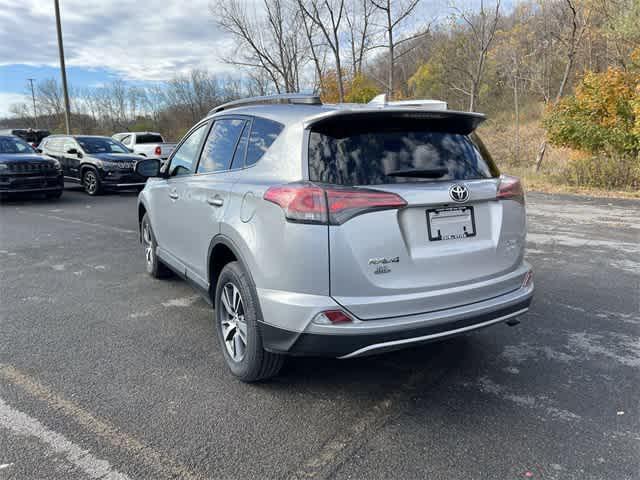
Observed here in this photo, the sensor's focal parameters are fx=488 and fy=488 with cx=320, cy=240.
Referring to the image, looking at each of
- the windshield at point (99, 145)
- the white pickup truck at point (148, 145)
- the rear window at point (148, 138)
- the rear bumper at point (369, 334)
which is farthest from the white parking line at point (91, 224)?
the rear window at point (148, 138)

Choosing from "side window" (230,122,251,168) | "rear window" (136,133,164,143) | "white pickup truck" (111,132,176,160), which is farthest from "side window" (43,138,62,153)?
"side window" (230,122,251,168)

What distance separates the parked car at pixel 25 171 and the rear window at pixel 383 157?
11.8m

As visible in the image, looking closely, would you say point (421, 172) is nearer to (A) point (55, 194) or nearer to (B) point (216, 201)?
(B) point (216, 201)

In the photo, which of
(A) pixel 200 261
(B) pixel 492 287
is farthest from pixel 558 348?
(A) pixel 200 261

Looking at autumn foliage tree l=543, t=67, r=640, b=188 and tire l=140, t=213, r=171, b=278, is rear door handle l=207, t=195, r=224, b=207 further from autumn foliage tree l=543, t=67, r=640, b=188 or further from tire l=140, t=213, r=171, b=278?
autumn foliage tree l=543, t=67, r=640, b=188

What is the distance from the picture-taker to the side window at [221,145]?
358cm

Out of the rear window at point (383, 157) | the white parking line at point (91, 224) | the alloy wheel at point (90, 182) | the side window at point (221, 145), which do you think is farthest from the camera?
the alloy wheel at point (90, 182)

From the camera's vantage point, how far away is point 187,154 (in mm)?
4438

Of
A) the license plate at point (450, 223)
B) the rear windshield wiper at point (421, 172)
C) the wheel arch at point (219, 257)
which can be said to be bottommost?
the wheel arch at point (219, 257)

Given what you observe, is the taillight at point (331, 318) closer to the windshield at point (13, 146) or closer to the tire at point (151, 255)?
the tire at point (151, 255)

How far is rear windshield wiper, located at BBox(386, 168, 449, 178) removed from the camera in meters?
2.71

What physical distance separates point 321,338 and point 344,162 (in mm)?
953

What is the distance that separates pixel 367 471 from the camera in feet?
7.63

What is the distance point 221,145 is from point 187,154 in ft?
2.57
